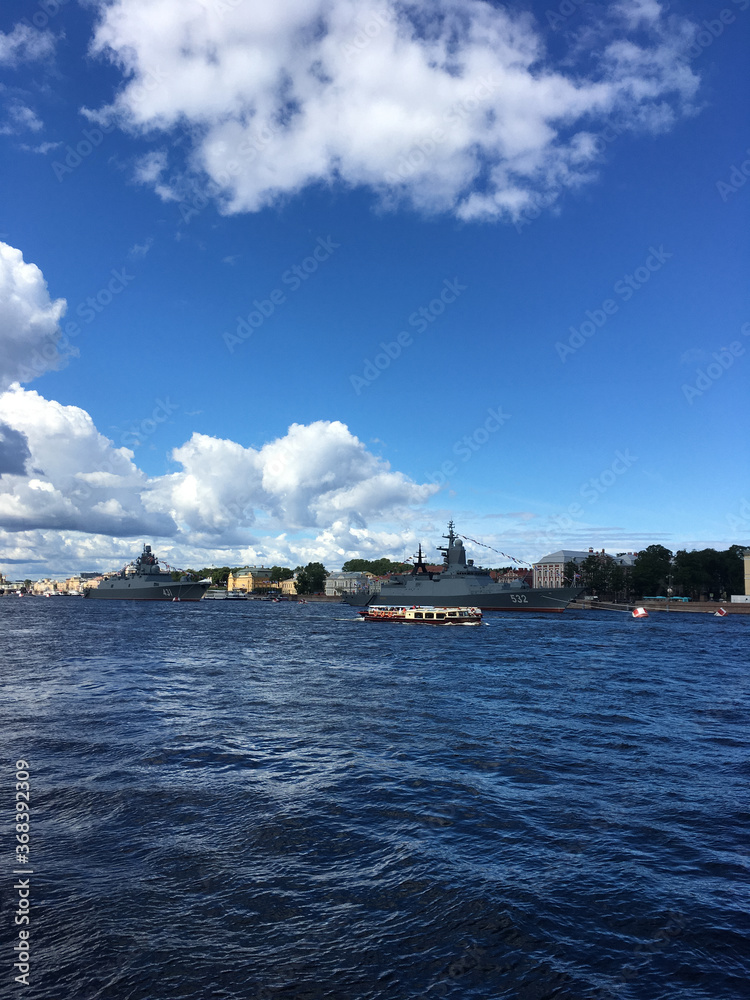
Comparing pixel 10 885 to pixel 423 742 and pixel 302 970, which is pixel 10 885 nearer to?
pixel 302 970

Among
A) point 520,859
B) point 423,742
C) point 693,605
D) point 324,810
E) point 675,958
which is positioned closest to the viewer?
point 675,958

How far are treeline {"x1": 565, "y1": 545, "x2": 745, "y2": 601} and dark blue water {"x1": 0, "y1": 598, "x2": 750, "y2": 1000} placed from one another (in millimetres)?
129633

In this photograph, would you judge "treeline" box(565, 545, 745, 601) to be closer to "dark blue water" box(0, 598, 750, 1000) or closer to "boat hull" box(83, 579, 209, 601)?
"boat hull" box(83, 579, 209, 601)

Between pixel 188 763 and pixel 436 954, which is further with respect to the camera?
pixel 188 763

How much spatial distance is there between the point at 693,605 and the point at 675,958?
135m

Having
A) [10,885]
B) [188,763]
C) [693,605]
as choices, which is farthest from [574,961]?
[693,605]

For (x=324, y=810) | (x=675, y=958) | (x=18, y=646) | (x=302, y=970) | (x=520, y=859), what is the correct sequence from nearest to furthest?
(x=302, y=970) < (x=675, y=958) < (x=520, y=859) < (x=324, y=810) < (x=18, y=646)

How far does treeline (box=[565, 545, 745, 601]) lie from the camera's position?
139m

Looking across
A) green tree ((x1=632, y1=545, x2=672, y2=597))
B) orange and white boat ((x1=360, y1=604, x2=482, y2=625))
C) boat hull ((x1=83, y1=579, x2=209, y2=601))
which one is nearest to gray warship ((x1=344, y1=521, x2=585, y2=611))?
orange and white boat ((x1=360, y1=604, x2=482, y2=625))

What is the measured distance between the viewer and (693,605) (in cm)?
12681

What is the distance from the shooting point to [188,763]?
1573 centimetres

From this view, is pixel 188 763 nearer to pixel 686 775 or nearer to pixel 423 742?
pixel 423 742

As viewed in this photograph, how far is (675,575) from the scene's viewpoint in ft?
461

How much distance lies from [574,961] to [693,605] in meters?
136
